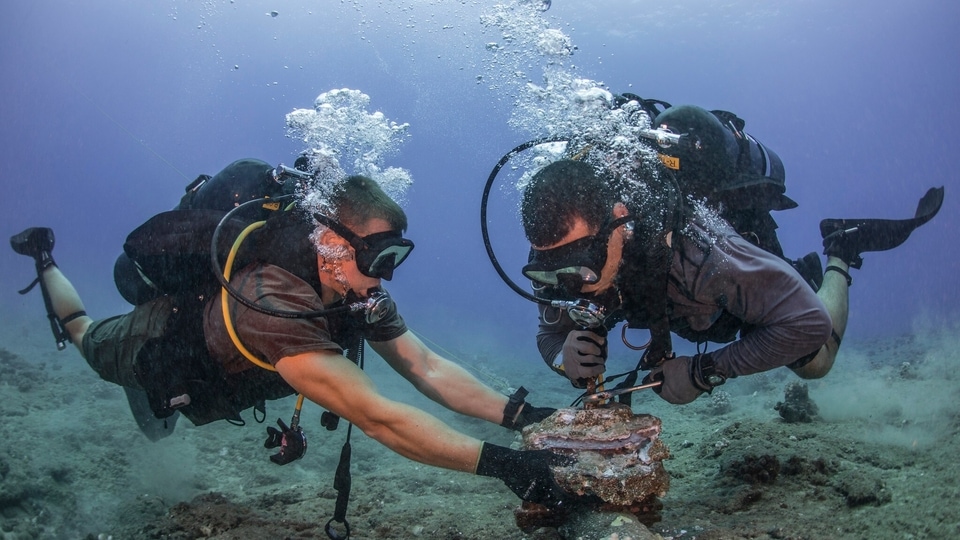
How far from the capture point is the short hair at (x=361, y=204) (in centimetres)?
363

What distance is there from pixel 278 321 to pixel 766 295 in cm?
311

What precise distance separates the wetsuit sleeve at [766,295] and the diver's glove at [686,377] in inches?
15.2

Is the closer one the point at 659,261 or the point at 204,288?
the point at 659,261

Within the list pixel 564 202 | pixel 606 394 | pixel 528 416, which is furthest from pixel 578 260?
pixel 528 416

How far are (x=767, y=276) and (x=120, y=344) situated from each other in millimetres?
4971

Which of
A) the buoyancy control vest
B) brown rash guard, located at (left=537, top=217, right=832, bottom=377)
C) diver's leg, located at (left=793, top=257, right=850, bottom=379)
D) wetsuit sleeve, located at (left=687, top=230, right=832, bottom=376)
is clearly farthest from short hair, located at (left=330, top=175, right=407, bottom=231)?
diver's leg, located at (left=793, top=257, right=850, bottom=379)

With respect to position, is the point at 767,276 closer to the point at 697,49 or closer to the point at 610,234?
the point at 610,234

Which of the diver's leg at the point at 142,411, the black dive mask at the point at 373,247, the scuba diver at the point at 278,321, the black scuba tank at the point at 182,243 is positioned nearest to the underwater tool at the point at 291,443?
the scuba diver at the point at 278,321

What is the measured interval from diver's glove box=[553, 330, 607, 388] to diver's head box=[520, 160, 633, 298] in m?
0.36

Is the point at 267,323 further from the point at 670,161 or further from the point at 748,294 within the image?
the point at 748,294

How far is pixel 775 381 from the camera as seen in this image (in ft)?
38.8

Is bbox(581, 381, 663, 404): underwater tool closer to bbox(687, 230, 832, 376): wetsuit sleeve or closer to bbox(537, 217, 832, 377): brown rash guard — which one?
bbox(537, 217, 832, 377): brown rash guard

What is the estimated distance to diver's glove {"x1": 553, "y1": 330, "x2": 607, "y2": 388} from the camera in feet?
11.1

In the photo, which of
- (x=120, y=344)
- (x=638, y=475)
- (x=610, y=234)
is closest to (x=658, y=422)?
(x=638, y=475)
